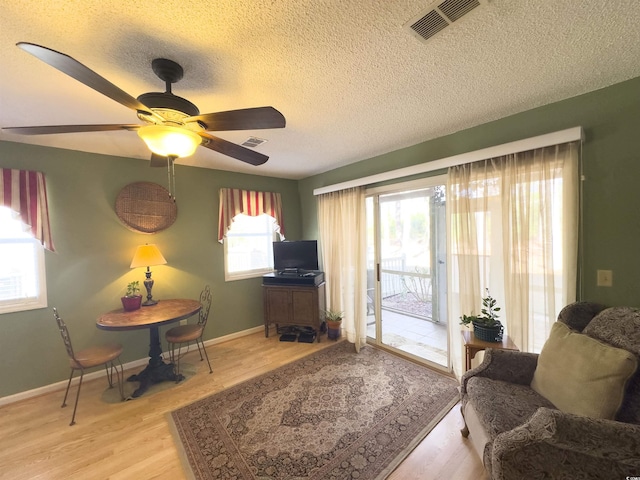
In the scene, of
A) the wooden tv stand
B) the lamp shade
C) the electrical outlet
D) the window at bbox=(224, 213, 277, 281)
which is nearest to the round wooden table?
the lamp shade

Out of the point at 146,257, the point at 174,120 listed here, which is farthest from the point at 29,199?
the point at 174,120

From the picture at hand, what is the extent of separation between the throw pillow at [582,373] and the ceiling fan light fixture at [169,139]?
249 cm

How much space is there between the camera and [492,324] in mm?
1975

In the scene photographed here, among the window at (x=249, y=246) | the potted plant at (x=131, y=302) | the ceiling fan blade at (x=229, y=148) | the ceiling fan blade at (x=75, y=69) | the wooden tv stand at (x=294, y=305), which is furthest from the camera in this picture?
the window at (x=249, y=246)

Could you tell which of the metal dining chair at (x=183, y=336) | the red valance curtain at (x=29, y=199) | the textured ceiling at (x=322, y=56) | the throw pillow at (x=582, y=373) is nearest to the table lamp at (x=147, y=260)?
the metal dining chair at (x=183, y=336)

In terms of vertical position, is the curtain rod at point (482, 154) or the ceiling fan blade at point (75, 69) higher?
the curtain rod at point (482, 154)

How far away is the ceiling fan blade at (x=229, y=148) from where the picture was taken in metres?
1.57

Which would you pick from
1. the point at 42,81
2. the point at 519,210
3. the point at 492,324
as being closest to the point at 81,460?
the point at 42,81

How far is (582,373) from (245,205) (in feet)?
12.2

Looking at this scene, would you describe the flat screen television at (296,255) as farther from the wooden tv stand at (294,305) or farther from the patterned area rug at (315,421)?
the patterned area rug at (315,421)

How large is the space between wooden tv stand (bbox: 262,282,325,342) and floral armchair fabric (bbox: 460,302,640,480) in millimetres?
2045

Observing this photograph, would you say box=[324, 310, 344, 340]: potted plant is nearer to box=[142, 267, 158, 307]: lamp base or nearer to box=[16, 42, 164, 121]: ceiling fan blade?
box=[142, 267, 158, 307]: lamp base

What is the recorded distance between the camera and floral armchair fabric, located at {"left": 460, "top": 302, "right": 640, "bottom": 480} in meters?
1.04

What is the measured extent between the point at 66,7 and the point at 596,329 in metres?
3.15
